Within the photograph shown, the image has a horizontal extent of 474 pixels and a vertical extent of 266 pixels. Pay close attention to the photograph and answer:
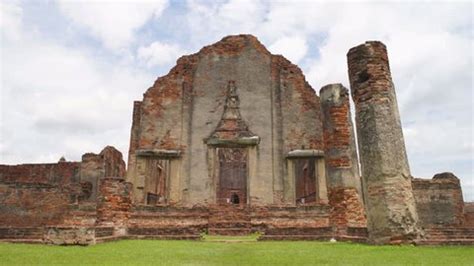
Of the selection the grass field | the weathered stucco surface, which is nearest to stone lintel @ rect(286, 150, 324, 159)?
the weathered stucco surface

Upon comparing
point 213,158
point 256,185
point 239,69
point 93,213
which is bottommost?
point 93,213

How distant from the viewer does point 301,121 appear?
19.2 m

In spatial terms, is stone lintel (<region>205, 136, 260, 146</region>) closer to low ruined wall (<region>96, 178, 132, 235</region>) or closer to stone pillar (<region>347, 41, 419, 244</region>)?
low ruined wall (<region>96, 178, 132, 235</region>)

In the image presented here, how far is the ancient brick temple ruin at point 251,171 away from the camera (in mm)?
9312

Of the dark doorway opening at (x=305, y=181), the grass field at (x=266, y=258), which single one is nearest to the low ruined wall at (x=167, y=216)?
the grass field at (x=266, y=258)

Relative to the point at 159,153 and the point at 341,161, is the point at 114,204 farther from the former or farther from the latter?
the point at 341,161

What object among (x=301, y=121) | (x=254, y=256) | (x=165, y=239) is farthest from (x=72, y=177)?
(x=254, y=256)

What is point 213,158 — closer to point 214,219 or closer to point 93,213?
point 214,219

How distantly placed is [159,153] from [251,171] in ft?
13.4

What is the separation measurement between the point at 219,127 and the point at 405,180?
37.0 ft

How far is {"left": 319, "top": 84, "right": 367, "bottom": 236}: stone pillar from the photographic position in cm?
1147

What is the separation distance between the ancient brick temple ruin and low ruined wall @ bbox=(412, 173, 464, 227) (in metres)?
0.04

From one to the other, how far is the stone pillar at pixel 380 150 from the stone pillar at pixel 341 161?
231 centimetres

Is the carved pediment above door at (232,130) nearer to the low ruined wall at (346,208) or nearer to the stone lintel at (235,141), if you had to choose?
the stone lintel at (235,141)
